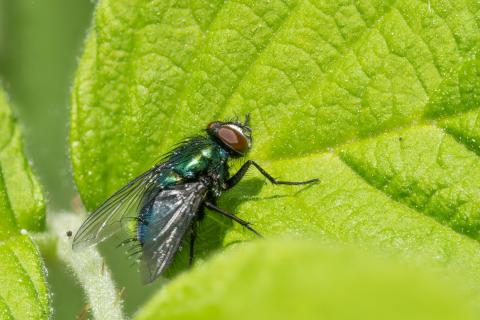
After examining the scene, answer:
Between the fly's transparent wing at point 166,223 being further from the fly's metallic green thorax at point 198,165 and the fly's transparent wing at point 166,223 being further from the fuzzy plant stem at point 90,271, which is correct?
the fuzzy plant stem at point 90,271

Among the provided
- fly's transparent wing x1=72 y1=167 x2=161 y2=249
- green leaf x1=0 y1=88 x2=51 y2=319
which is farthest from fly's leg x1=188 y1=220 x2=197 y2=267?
green leaf x1=0 y1=88 x2=51 y2=319

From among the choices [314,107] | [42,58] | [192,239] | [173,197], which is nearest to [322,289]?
[314,107]

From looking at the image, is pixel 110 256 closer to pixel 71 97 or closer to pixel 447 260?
pixel 71 97

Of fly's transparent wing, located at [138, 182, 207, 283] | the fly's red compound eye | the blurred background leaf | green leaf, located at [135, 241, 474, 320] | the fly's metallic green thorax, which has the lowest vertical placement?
the blurred background leaf

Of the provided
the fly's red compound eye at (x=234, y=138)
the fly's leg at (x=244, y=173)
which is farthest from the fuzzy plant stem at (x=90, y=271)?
the fly's red compound eye at (x=234, y=138)

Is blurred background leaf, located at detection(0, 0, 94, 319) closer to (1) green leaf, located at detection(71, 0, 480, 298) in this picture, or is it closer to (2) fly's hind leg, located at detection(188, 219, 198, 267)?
(1) green leaf, located at detection(71, 0, 480, 298)

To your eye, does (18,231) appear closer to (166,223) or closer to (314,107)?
(166,223)
